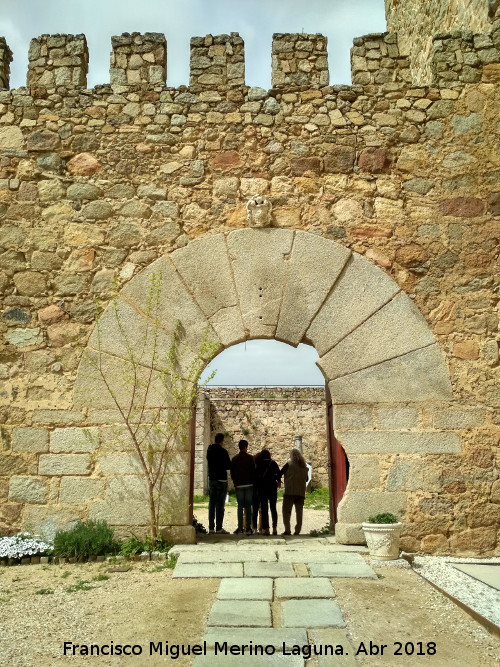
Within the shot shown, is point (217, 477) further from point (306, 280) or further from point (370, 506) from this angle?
point (306, 280)

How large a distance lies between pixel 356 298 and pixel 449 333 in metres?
0.80

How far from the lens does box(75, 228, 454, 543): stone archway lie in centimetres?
443

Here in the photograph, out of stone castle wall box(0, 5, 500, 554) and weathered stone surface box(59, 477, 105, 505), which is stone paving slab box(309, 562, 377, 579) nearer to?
stone castle wall box(0, 5, 500, 554)

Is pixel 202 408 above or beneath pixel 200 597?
above

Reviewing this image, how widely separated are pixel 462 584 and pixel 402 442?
1.19 meters

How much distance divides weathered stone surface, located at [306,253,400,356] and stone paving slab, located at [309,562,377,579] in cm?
161

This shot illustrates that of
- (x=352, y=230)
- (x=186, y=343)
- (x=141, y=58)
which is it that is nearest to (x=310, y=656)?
(x=186, y=343)

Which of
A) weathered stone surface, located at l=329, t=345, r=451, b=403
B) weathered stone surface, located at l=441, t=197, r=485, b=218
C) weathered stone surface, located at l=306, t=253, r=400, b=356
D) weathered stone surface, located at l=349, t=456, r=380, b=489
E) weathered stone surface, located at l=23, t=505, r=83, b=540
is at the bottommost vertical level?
weathered stone surface, located at l=23, t=505, r=83, b=540

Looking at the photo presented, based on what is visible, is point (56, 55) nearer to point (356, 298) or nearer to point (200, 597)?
point (356, 298)

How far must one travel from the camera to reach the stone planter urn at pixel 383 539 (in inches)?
158

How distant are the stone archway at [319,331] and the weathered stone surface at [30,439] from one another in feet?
1.30

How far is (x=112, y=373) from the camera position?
4590mm

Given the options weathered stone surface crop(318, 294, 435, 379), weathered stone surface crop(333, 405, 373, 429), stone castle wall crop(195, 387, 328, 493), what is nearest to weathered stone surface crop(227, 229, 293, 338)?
weathered stone surface crop(318, 294, 435, 379)

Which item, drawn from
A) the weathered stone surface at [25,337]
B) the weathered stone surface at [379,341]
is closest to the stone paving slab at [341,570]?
the weathered stone surface at [379,341]
